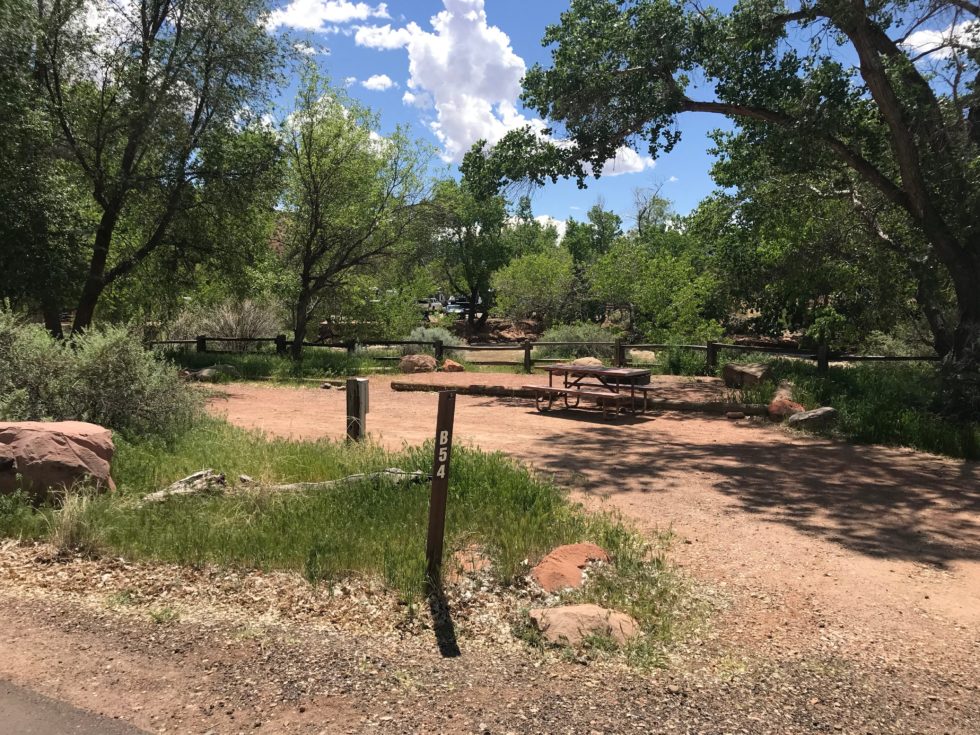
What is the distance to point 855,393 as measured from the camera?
471 inches

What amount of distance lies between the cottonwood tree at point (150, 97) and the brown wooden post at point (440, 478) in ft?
44.2

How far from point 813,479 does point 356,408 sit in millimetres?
5239

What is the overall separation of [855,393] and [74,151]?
53.7 feet

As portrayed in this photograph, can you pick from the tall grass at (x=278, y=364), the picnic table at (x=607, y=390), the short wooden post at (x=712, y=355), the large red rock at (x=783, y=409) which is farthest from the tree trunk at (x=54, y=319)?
the large red rock at (x=783, y=409)

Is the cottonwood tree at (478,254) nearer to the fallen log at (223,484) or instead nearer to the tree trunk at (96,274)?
the tree trunk at (96,274)

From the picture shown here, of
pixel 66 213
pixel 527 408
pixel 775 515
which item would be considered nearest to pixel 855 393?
pixel 527 408

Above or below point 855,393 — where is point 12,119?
above

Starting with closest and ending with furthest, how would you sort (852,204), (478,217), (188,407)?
1. (188,407)
2. (852,204)
3. (478,217)

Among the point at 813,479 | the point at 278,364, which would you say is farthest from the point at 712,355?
the point at 278,364

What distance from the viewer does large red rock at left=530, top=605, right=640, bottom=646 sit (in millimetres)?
3789

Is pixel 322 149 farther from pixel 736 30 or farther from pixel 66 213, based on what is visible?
→ pixel 736 30

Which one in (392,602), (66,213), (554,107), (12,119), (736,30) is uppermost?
(736,30)

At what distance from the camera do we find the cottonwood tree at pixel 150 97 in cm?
1464

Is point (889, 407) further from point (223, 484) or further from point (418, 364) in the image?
point (418, 364)
